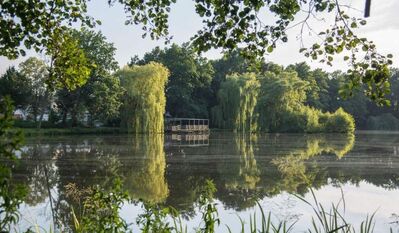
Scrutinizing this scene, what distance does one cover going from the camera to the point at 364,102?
68688 millimetres

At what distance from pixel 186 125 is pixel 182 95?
610 centimetres

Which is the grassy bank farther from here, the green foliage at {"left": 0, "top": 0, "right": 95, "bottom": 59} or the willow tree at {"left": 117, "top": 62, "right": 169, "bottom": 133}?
the green foliage at {"left": 0, "top": 0, "right": 95, "bottom": 59}

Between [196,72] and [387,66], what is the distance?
172ft

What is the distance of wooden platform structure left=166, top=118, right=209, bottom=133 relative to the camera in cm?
4679

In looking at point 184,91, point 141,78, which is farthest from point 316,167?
point 184,91

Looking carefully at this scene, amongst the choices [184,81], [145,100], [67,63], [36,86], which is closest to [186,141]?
[145,100]

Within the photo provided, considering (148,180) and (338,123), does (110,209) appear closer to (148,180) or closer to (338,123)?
(148,180)

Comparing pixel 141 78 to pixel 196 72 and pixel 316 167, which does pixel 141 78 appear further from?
pixel 316 167

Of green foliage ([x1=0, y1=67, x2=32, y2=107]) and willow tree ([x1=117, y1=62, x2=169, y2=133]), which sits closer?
willow tree ([x1=117, y1=62, x2=169, y2=133])

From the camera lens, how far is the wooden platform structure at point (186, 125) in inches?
1842

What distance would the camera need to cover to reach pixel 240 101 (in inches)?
1740

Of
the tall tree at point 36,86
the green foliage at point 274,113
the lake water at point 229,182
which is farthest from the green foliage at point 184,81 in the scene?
the lake water at point 229,182

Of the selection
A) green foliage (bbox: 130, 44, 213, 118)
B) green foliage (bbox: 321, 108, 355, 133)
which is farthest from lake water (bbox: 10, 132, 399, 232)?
green foliage (bbox: 130, 44, 213, 118)

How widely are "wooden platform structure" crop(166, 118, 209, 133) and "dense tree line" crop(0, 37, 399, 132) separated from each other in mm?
947
